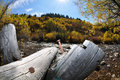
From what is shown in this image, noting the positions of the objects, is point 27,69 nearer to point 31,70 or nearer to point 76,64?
point 31,70

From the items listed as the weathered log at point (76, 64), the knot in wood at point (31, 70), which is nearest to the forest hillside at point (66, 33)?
the weathered log at point (76, 64)

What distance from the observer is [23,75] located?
1.29 m

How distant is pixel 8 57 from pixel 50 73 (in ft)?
3.40

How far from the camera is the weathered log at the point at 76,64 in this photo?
134 centimetres

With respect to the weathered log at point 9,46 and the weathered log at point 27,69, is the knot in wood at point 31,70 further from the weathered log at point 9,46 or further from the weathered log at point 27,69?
the weathered log at point 9,46

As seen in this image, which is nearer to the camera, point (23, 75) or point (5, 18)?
point (23, 75)

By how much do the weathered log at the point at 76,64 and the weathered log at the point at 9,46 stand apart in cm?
90

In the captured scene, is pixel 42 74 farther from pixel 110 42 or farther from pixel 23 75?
pixel 110 42

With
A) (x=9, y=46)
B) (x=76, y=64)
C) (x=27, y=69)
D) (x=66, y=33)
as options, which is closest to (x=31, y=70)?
(x=27, y=69)

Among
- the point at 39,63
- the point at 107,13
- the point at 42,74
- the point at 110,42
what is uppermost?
the point at 107,13

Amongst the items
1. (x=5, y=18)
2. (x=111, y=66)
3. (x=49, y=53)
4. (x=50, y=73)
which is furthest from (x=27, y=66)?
(x=5, y=18)

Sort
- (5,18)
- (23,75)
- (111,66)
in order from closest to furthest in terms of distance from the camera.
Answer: (23,75) → (111,66) → (5,18)

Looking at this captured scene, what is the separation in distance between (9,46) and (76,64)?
1.52 m

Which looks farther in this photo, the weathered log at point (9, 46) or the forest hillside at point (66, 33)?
the forest hillside at point (66, 33)
